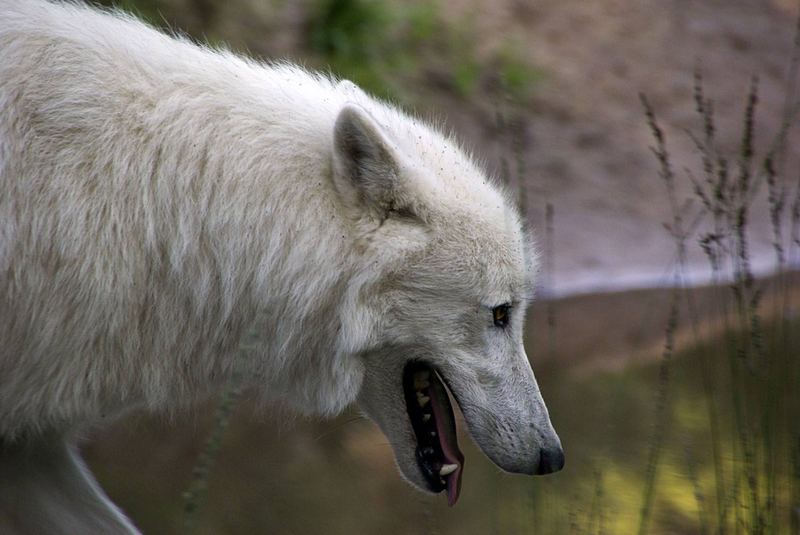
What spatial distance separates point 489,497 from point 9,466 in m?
2.36

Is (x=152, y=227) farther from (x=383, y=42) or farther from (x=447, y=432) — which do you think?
(x=383, y=42)

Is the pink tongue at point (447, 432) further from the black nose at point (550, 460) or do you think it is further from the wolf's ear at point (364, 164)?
the wolf's ear at point (364, 164)

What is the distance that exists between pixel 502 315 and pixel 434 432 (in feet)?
1.55

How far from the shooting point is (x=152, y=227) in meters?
3.63

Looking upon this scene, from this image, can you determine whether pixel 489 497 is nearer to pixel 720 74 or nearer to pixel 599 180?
pixel 599 180

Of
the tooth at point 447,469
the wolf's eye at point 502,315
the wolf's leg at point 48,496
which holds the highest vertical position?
the wolf's eye at point 502,315

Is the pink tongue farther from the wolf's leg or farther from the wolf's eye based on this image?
the wolf's leg

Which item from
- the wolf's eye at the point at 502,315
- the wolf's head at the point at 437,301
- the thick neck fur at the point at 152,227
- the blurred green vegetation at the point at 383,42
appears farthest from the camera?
the blurred green vegetation at the point at 383,42

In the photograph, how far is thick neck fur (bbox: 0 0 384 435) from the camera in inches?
138

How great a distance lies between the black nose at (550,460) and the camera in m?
3.92

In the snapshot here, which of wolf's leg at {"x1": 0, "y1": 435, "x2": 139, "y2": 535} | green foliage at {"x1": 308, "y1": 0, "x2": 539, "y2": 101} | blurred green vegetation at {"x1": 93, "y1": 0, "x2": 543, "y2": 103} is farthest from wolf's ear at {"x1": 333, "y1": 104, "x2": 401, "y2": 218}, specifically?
green foliage at {"x1": 308, "y1": 0, "x2": 539, "y2": 101}

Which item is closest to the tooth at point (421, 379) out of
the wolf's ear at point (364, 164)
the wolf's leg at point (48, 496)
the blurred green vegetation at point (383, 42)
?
the wolf's ear at point (364, 164)

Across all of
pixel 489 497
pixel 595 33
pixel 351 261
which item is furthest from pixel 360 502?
pixel 595 33

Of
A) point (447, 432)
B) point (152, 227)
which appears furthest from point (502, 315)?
point (152, 227)
